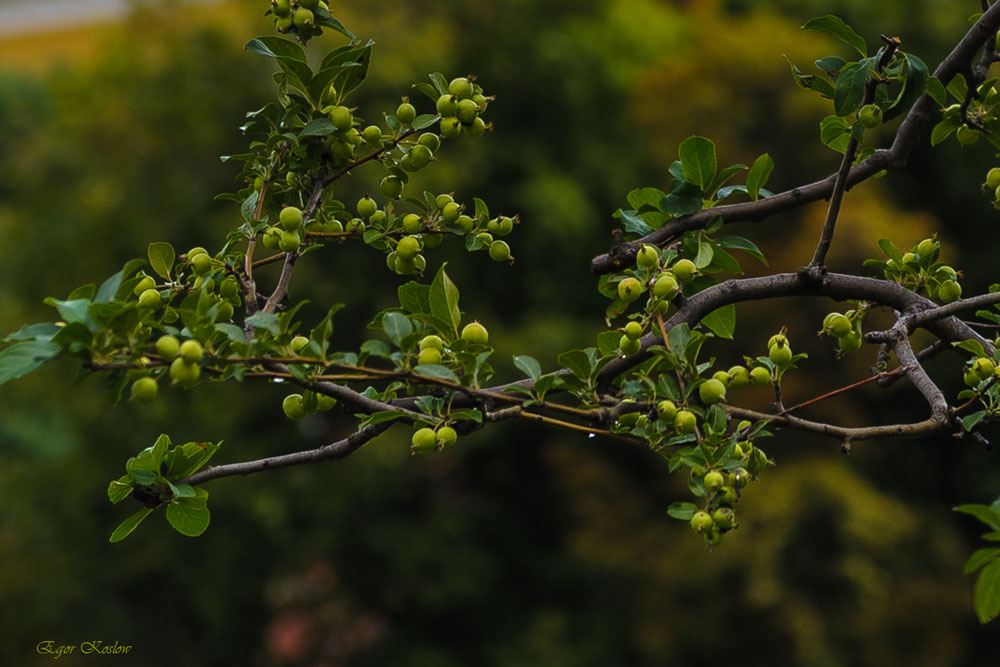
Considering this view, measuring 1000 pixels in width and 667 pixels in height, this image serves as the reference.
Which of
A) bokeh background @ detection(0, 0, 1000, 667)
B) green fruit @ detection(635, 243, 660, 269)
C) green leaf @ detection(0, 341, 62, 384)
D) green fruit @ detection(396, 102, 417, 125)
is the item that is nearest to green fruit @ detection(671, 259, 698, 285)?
green fruit @ detection(635, 243, 660, 269)

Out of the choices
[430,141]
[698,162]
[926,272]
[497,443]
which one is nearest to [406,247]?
[430,141]

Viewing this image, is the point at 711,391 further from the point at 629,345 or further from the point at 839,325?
the point at 839,325

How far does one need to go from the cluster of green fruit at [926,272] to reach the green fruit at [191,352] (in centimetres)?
79

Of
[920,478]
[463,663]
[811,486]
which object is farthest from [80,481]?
[920,478]

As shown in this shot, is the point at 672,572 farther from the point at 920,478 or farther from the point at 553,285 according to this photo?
the point at 553,285

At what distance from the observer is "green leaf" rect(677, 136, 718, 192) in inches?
48.3

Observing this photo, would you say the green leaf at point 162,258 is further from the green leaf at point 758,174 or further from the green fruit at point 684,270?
the green leaf at point 758,174

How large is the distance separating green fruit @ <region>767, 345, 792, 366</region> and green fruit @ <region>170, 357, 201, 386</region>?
58cm

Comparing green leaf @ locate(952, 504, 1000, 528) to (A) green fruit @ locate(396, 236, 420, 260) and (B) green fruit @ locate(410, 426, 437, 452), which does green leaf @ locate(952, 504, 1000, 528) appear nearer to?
(B) green fruit @ locate(410, 426, 437, 452)

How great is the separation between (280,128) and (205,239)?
893 cm

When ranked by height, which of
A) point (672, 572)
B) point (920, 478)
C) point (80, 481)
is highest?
point (920, 478)

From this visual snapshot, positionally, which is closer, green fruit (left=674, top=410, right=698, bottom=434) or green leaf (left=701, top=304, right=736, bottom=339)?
green fruit (left=674, top=410, right=698, bottom=434)

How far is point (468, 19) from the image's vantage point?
432 inches

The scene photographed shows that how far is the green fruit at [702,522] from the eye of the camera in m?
0.97
